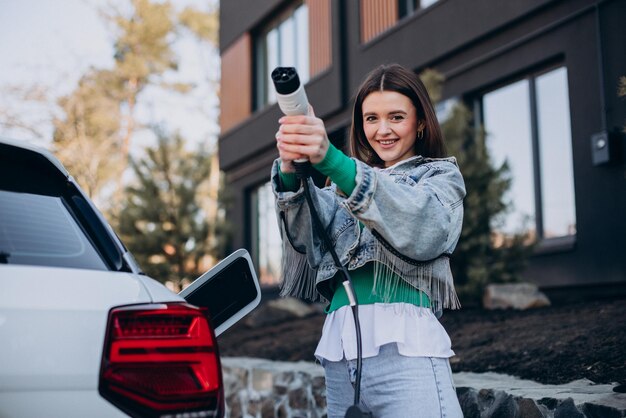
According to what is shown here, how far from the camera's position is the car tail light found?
1777 millimetres

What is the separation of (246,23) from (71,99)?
1351cm

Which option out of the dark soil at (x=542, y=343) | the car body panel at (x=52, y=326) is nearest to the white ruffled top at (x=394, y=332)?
the car body panel at (x=52, y=326)

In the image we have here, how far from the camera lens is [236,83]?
16984mm

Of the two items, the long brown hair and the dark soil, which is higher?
the long brown hair

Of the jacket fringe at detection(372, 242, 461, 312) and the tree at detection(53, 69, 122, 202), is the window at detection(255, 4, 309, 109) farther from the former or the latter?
the tree at detection(53, 69, 122, 202)

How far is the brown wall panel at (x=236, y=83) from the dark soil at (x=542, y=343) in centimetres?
909

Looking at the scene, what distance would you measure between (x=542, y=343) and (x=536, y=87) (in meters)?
4.36

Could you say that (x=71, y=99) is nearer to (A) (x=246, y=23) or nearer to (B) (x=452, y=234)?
(A) (x=246, y=23)

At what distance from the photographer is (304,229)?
234 centimetres

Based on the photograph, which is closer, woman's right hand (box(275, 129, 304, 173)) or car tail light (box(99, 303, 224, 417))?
car tail light (box(99, 303, 224, 417))

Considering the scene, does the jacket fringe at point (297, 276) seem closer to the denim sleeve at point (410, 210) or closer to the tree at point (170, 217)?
the denim sleeve at point (410, 210)

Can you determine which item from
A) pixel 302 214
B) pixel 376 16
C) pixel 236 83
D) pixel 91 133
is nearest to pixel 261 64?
pixel 236 83

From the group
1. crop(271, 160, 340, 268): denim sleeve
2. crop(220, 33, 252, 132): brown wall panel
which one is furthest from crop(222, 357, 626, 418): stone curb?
crop(220, 33, 252, 132): brown wall panel

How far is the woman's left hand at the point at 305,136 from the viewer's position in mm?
1916
